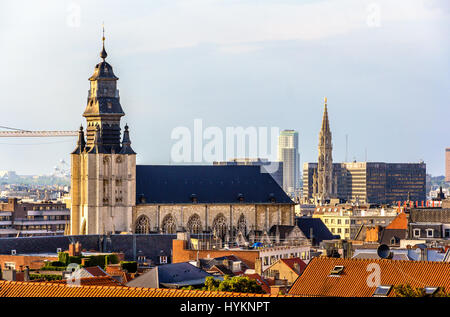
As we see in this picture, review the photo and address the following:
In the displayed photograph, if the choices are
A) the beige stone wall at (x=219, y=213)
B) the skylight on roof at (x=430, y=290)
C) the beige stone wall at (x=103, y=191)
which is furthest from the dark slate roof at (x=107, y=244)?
the skylight on roof at (x=430, y=290)

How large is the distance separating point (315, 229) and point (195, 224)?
39.2ft

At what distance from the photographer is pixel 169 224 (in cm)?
13438

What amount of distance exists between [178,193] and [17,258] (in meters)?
39.9

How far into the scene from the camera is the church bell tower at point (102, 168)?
430 ft

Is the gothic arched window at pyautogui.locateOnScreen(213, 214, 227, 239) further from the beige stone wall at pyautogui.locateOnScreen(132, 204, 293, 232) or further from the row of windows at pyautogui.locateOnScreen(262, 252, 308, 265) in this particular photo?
the row of windows at pyautogui.locateOnScreen(262, 252, 308, 265)

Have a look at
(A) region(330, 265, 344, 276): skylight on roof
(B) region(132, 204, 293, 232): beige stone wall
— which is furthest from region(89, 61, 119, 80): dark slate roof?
(A) region(330, 265, 344, 276): skylight on roof

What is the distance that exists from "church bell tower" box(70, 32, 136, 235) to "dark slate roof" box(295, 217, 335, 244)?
57.2 feet

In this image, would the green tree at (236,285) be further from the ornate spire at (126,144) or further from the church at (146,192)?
the ornate spire at (126,144)

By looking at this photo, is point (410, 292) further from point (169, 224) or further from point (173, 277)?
point (169, 224)

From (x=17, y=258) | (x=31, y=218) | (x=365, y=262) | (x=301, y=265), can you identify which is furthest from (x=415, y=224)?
(x=31, y=218)

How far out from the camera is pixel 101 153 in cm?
13250

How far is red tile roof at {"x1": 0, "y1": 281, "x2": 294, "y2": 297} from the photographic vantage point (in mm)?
39544

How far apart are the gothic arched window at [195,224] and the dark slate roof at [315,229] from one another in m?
10.1
